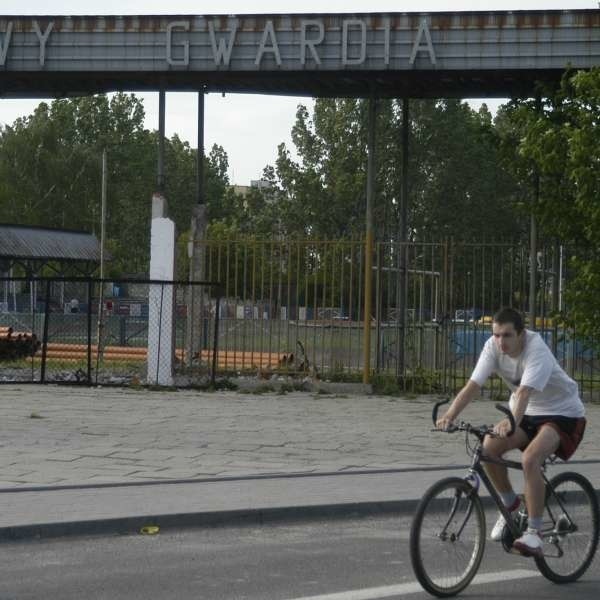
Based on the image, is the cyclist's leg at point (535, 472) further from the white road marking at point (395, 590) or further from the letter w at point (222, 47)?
the letter w at point (222, 47)

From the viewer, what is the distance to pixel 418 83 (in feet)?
76.9

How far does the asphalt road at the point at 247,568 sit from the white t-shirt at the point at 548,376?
0.98 m

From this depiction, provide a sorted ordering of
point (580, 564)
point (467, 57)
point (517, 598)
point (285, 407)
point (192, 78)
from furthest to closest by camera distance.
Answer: point (192, 78), point (467, 57), point (285, 407), point (580, 564), point (517, 598)

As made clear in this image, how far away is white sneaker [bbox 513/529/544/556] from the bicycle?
0.07m

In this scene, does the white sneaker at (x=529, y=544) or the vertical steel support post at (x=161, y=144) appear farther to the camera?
the vertical steel support post at (x=161, y=144)

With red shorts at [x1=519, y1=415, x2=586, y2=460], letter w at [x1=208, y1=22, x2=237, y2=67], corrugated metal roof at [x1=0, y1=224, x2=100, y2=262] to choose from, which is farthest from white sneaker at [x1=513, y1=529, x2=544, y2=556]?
corrugated metal roof at [x1=0, y1=224, x2=100, y2=262]

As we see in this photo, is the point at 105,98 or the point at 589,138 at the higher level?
the point at 105,98

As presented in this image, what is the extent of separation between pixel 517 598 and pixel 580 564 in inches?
33.8

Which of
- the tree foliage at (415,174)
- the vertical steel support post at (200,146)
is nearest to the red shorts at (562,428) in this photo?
the vertical steel support post at (200,146)

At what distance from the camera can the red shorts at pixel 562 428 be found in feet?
27.5

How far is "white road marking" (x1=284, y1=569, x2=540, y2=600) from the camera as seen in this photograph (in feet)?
25.7

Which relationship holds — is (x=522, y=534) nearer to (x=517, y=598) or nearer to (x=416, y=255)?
(x=517, y=598)

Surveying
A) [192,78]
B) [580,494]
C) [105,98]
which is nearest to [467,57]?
[192,78]

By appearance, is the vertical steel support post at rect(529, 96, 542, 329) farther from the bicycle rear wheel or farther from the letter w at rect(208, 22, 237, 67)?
the bicycle rear wheel
